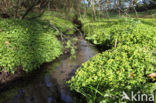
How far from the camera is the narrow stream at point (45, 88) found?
11.5ft

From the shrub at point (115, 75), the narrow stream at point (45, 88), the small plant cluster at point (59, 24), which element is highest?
the small plant cluster at point (59, 24)

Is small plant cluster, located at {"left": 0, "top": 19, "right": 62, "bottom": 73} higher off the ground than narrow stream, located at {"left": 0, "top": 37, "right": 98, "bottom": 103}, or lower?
higher

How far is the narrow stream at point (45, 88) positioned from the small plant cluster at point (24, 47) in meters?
0.46

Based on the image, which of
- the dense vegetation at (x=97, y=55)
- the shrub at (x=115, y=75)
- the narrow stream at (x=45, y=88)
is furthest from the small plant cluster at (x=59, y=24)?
the shrub at (x=115, y=75)

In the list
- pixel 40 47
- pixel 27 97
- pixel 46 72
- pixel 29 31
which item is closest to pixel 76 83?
pixel 27 97

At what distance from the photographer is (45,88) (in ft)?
13.1

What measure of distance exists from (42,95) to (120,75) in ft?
7.16

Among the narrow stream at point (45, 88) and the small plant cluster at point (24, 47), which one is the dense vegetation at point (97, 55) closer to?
the small plant cluster at point (24, 47)

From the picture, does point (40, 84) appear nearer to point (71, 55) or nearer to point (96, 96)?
point (96, 96)

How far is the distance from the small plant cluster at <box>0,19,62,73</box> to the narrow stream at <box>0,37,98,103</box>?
1.50 feet

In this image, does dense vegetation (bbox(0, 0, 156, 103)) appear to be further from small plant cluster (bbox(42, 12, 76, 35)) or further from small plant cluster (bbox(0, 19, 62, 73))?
small plant cluster (bbox(42, 12, 76, 35))

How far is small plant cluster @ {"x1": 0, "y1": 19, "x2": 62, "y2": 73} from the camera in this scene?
4.27 metres

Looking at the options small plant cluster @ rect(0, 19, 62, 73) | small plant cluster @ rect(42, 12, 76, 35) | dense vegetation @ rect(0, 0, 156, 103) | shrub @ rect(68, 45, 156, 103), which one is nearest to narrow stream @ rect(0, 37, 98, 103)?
dense vegetation @ rect(0, 0, 156, 103)

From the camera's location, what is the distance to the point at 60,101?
11.3ft
